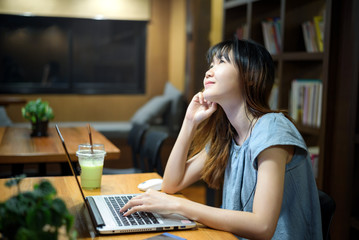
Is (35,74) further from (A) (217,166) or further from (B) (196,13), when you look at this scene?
(A) (217,166)

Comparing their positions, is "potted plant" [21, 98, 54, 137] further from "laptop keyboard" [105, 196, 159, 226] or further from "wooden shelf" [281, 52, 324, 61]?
"laptop keyboard" [105, 196, 159, 226]

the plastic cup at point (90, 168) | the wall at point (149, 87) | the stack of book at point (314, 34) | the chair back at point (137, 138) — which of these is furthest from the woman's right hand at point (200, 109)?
the wall at point (149, 87)

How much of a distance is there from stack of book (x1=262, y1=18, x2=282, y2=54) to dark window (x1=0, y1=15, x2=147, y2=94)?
2.86 meters

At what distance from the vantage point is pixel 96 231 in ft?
3.71

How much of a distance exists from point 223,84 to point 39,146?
1.45 meters

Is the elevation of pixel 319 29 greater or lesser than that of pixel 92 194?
greater

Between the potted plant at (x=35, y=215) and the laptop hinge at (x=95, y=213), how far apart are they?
0.41 metres

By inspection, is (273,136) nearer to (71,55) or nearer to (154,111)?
(154,111)

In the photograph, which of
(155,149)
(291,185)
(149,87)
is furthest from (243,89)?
(149,87)

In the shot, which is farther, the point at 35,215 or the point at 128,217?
the point at 128,217

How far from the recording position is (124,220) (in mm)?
1216

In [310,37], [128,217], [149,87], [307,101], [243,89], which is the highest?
[310,37]

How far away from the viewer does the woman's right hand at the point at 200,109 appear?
5.34 feet

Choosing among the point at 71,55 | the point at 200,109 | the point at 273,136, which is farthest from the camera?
the point at 71,55
